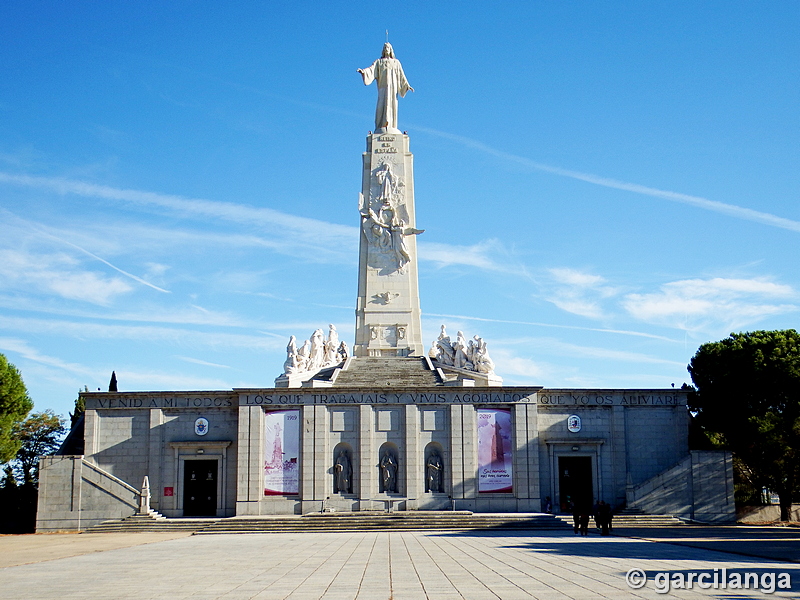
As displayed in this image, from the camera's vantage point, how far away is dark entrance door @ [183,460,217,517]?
49.2 m

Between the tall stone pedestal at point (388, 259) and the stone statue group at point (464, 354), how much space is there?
517 cm

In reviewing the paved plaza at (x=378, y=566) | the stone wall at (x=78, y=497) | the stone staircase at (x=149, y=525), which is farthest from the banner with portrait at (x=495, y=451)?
the stone wall at (x=78, y=497)

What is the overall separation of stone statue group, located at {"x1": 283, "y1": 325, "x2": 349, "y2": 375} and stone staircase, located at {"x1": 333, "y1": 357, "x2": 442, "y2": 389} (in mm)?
1548

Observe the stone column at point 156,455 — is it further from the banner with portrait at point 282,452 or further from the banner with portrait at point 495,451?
the banner with portrait at point 495,451

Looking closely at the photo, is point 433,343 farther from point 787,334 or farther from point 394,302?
point 787,334

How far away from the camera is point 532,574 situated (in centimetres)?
2130

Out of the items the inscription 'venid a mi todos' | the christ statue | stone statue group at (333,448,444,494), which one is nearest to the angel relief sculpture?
the christ statue

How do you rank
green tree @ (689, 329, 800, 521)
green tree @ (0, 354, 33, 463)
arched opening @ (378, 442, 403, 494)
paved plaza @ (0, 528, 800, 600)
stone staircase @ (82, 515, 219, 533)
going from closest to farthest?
paved plaza @ (0, 528, 800, 600), stone staircase @ (82, 515, 219, 533), arched opening @ (378, 442, 403, 494), green tree @ (689, 329, 800, 521), green tree @ (0, 354, 33, 463)

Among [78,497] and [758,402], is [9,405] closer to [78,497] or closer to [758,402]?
[78,497]

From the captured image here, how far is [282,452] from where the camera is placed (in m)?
48.5

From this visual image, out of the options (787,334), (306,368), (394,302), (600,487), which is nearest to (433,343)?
(394,302)

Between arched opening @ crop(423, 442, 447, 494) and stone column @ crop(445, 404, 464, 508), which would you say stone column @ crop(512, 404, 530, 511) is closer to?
stone column @ crop(445, 404, 464, 508)

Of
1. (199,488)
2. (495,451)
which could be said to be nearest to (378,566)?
(495,451)

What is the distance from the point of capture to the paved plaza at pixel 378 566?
60.3 ft
